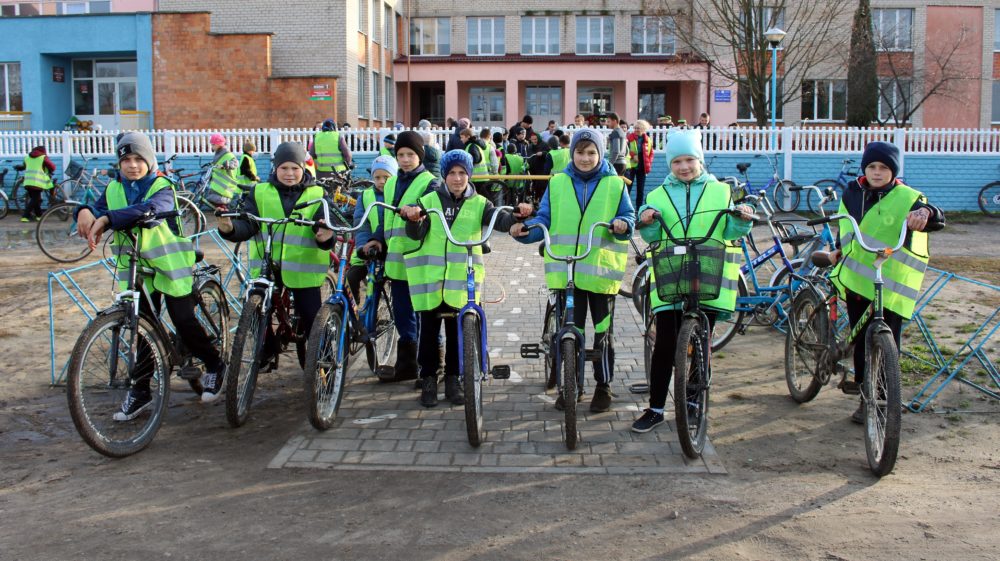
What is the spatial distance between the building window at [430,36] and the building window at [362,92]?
20.4 feet

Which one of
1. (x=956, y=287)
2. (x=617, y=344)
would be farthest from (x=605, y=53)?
(x=617, y=344)

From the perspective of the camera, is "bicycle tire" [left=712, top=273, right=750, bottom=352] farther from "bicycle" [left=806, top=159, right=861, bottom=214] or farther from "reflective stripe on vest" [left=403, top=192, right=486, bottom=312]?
"bicycle" [left=806, top=159, right=861, bottom=214]

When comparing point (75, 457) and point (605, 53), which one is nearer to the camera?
point (75, 457)

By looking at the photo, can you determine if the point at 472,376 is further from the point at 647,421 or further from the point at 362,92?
the point at 362,92

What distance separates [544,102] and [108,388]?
3332 cm

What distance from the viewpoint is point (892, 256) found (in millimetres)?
5648

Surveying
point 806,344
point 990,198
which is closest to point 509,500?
point 806,344

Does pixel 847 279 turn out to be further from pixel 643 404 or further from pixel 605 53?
pixel 605 53

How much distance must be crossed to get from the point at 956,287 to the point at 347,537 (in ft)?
27.9

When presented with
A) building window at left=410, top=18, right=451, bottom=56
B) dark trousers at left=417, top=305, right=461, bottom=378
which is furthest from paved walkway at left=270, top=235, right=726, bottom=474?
building window at left=410, top=18, right=451, bottom=56

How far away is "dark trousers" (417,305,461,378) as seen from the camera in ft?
20.3

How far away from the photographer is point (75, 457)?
5406 millimetres

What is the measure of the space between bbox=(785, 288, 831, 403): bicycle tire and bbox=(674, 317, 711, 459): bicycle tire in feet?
3.66

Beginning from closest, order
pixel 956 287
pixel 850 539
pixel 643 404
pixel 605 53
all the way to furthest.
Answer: pixel 850 539
pixel 643 404
pixel 956 287
pixel 605 53
